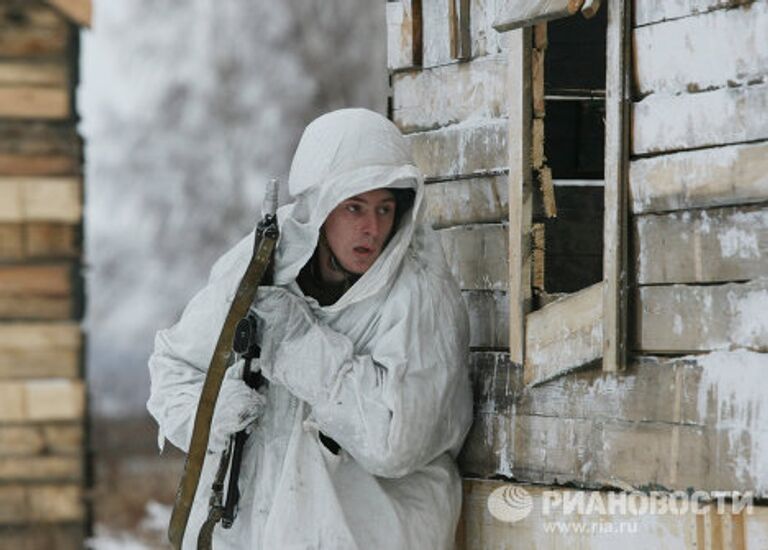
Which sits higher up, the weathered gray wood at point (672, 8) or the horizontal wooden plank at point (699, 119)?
the weathered gray wood at point (672, 8)

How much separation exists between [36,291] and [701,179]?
4.94 m

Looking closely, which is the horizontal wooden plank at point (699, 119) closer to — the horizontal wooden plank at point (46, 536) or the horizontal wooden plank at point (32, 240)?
the horizontal wooden plank at point (32, 240)

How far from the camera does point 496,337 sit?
4.20m

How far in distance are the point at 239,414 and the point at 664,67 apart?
1406 millimetres

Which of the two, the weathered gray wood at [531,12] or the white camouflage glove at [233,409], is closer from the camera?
the weathered gray wood at [531,12]

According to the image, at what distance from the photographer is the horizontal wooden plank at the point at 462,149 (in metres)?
4.19

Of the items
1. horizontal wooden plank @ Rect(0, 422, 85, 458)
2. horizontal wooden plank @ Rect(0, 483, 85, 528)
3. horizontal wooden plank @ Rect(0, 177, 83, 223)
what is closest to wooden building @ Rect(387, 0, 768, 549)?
horizontal wooden plank @ Rect(0, 177, 83, 223)

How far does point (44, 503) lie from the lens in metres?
7.65

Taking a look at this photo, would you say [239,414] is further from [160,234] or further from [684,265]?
[160,234]

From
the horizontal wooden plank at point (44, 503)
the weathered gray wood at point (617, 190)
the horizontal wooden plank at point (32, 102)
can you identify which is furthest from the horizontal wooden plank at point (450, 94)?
the horizontal wooden plank at point (44, 503)

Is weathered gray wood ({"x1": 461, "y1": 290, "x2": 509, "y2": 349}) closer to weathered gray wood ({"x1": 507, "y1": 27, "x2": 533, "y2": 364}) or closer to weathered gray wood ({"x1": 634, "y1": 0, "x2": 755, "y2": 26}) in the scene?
weathered gray wood ({"x1": 507, "y1": 27, "x2": 533, "y2": 364})

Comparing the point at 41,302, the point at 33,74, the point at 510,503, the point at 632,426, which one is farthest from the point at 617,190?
the point at 33,74

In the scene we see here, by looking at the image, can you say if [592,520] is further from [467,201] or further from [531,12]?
[531,12]

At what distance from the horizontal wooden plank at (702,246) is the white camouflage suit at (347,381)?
25.2 inches
